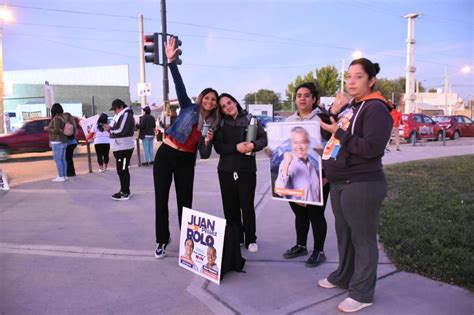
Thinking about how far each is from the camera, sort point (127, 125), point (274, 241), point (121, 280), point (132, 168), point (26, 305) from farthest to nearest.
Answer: point (132, 168)
point (127, 125)
point (274, 241)
point (121, 280)
point (26, 305)

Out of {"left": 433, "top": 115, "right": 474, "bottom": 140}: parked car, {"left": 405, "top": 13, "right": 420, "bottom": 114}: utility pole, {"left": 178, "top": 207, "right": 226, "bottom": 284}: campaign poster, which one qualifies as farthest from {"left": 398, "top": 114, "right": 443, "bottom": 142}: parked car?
{"left": 178, "top": 207, "right": 226, "bottom": 284}: campaign poster

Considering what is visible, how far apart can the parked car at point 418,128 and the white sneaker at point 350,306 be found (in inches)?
751

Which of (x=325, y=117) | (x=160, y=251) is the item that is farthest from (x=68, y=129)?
(x=325, y=117)

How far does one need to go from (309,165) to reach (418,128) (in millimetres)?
19638

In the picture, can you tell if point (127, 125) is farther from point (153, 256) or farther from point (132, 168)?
point (132, 168)

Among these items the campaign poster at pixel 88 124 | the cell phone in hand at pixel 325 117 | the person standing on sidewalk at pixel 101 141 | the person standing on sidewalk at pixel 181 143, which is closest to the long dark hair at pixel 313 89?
the cell phone in hand at pixel 325 117

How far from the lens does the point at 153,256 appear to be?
4.45 meters

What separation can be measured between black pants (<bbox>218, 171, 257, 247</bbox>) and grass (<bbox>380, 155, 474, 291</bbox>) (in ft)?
5.11

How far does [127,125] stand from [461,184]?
6.62 metres

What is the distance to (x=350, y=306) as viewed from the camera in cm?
312

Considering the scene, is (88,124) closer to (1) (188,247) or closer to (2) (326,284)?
(1) (188,247)

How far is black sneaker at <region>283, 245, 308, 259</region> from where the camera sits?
433cm

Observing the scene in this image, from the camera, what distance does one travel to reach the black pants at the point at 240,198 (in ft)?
14.4

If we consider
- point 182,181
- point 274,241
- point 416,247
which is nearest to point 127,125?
point 182,181
